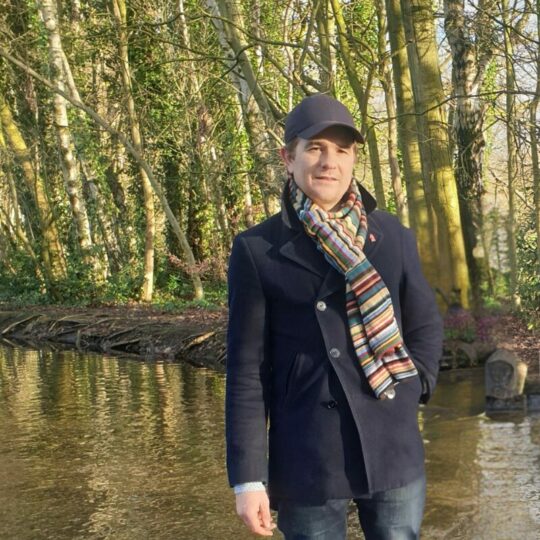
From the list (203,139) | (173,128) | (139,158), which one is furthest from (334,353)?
(173,128)

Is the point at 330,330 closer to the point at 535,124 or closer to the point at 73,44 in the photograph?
the point at 535,124

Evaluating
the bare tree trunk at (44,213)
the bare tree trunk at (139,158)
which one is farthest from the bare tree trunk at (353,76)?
the bare tree trunk at (44,213)

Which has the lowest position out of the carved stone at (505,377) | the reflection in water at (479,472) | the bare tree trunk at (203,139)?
the reflection in water at (479,472)

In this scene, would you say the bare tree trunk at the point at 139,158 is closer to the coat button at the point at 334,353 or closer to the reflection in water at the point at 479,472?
the reflection in water at the point at 479,472

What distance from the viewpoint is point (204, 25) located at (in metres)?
24.8

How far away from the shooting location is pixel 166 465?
838 cm

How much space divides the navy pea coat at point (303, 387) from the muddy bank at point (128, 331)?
1240 cm

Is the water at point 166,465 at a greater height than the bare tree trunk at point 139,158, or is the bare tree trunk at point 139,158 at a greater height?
the bare tree trunk at point 139,158

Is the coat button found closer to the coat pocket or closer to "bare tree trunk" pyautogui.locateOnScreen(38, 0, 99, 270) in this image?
the coat pocket

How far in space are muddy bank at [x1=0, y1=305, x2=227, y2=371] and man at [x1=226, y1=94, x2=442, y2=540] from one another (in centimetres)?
1241

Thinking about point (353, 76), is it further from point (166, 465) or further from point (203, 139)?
point (203, 139)

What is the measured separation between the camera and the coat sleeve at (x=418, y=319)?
2818 millimetres

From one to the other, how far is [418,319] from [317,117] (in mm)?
620

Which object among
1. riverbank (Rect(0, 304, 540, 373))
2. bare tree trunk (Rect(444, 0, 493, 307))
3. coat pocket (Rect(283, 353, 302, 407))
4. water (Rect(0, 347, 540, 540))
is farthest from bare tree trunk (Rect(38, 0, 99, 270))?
coat pocket (Rect(283, 353, 302, 407))
